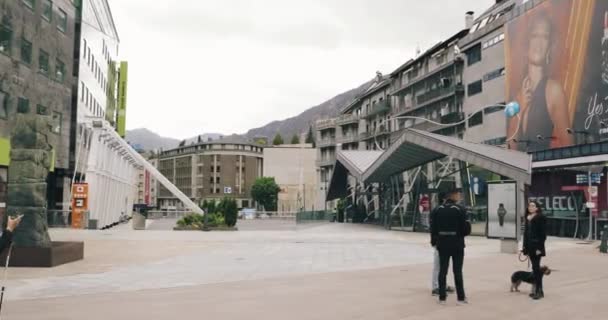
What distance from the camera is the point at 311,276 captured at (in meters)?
12.2

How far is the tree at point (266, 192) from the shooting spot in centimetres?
12081

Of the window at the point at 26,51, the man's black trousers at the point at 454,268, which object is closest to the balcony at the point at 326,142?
the window at the point at 26,51

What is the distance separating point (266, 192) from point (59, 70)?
81629 mm

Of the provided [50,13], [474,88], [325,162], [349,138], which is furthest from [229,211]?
[325,162]

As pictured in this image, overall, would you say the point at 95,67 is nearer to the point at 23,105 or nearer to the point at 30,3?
the point at 30,3

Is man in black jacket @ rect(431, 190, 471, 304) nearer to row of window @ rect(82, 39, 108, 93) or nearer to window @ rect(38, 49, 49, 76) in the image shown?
window @ rect(38, 49, 49, 76)

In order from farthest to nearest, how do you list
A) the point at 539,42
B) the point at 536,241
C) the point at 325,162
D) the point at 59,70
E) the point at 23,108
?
the point at 325,162 < the point at 539,42 < the point at 59,70 < the point at 23,108 < the point at 536,241

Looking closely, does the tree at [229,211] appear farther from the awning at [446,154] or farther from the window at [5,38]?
the window at [5,38]

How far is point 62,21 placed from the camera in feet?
136

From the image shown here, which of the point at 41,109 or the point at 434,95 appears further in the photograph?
the point at 434,95

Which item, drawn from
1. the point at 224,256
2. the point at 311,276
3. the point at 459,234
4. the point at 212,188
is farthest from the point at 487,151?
the point at 212,188

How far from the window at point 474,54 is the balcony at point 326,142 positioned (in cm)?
4098

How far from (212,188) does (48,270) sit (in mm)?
128668

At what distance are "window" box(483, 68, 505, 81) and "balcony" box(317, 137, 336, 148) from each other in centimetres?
4484
